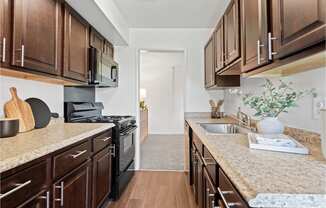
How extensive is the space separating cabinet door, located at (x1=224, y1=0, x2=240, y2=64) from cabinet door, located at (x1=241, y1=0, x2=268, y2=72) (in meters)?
0.17

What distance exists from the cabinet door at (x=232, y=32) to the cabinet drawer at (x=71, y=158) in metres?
1.39

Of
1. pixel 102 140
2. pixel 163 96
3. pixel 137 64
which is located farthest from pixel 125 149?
pixel 163 96

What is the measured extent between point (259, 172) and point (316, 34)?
53cm

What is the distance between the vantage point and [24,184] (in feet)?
3.71

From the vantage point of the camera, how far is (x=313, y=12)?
36.8 inches

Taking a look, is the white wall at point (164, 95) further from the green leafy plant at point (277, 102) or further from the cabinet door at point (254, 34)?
the green leafy plant at point (277, 102)

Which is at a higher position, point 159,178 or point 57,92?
point 57,92

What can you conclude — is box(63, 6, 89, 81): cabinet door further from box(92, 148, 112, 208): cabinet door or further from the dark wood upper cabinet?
box(92, 148, 112, 208): cabinet door

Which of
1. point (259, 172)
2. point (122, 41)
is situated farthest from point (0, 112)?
point (122, 41)

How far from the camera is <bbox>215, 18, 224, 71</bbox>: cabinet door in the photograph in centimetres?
261

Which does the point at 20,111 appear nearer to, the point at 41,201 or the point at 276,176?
the point at 41,201

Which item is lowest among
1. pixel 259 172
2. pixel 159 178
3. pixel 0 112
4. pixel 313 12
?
pixel 159 178

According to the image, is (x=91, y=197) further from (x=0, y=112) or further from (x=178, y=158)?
(x=178, y=158)

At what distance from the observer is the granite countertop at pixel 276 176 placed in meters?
0.68
